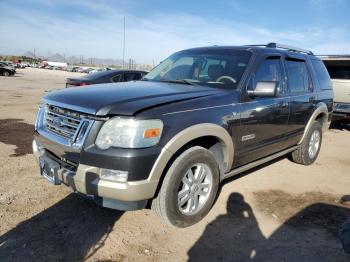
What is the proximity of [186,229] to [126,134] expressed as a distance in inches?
52.0

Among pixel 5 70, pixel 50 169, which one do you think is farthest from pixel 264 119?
pixel 5 70

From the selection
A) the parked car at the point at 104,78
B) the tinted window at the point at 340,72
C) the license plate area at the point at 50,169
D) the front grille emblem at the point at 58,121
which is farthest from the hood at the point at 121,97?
the tinted window at the point at 340,72

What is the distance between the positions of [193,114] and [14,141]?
4.81m

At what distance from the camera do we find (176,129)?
3.39 m

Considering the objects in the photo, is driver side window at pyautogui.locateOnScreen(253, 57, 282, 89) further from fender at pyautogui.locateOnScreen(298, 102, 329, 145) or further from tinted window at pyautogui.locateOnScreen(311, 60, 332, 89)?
tinted window at pyautogui.locateOnScreen(311, 60, 332, 89)

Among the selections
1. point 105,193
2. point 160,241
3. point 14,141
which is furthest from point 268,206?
point 14,141

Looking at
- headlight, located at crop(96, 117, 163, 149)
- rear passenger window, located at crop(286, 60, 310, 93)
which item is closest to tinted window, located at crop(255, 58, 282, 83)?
rear passenger window, located at crop(286, 60, 310, 93)

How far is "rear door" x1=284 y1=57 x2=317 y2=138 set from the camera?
5.26 m

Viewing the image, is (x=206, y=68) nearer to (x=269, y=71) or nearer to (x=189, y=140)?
(x=269, y=71)

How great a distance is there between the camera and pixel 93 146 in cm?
318

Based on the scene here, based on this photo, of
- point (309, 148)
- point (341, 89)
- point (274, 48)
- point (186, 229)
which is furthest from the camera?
point (341, 89)

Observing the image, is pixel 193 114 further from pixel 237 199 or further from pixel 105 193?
pixel 237 199

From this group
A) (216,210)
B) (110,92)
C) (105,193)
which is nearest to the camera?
(105,193)

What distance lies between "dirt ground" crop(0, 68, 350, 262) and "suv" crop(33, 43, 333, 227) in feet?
1.09
